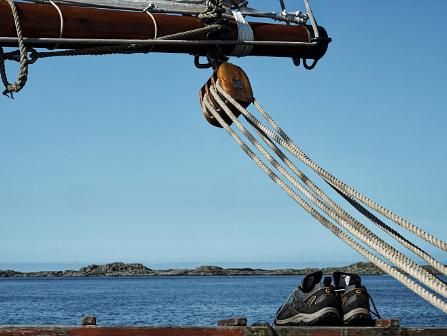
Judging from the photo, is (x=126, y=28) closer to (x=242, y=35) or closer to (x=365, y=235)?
(x=242, y=35)

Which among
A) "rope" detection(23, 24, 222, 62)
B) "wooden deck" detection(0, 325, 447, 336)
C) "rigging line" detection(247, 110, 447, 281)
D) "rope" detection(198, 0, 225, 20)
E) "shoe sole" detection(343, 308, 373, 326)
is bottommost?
"wooden deck" detection(0, 325, 447, 336)

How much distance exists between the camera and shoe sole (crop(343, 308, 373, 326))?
825 cm

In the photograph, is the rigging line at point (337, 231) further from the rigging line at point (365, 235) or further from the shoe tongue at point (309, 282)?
the shoe tongue at point (309, 282)

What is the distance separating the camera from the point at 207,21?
34.4 feet

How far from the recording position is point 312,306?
8234 millimetres

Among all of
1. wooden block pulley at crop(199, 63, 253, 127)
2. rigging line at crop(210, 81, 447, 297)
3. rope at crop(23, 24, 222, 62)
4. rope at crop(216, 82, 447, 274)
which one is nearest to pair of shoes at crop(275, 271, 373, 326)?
rope at crop(216, 82, 447, 274)

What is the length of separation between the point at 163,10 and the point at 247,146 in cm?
226

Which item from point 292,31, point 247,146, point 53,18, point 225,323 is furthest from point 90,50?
point 225,323

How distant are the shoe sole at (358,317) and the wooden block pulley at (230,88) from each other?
9.70ft

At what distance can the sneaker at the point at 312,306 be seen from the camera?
821 centimetres

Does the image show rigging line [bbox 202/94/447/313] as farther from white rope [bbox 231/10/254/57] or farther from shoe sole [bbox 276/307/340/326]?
white rope [bbox 231/10/254/57]

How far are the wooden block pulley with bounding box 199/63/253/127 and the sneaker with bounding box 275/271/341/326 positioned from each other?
7.83 ft

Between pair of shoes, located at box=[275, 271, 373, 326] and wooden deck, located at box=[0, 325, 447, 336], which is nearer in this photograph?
wooden deck, located at box=[0, 325, 447, 336]

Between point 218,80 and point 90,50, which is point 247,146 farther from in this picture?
point 90,50
